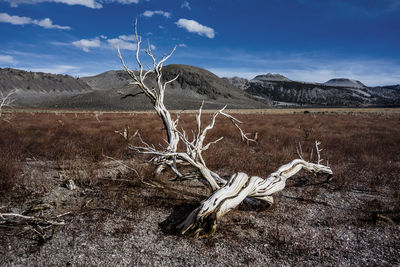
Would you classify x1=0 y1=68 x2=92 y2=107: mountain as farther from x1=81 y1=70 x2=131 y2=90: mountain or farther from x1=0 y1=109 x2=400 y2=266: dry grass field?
x1=0 y1=109 x2=400 y2=266: dry grass field

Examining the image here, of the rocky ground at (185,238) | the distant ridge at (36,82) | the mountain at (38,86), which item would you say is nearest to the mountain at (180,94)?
the mountain at (38,86)

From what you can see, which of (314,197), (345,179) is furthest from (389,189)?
(314,197)

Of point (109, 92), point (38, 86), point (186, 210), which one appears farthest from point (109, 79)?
point (186, 210)

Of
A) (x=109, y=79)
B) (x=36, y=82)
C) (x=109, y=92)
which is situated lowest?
(x=109, y=92)

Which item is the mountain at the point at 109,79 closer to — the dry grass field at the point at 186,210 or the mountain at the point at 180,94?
the mountain at the point at 180,94

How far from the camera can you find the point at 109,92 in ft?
324

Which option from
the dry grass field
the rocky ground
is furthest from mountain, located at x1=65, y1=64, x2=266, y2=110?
the rocky ground

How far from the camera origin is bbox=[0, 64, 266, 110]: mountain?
3346 inches

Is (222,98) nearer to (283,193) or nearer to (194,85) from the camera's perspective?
(194,85)

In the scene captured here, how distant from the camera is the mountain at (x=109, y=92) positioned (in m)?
85.0

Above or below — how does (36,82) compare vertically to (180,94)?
below

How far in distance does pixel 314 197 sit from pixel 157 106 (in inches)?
165

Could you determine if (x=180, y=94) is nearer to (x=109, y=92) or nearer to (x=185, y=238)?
(x=109, y=92)

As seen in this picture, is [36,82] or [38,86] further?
[36,82]
